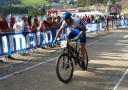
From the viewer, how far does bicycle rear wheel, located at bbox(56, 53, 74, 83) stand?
32.3 ft

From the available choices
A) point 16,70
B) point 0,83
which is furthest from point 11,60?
point 0,83

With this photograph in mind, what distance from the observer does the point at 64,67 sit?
998 cm

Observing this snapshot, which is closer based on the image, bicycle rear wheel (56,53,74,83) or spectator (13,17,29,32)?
bicycle rear wheel (56,53,74,83)

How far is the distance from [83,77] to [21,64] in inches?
152

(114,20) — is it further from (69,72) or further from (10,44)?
(69,72)

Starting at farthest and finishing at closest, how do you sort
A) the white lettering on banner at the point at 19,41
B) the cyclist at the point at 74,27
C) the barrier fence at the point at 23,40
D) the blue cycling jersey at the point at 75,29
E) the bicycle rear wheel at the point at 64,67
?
the white lettering on banner at the point at 19,41
the barrier fence at the point at 23,40
the blue cycling jersey at the point at 75,29
the cyclist at the point at 74,27
the bicycle rear wheel at the point at 64,67

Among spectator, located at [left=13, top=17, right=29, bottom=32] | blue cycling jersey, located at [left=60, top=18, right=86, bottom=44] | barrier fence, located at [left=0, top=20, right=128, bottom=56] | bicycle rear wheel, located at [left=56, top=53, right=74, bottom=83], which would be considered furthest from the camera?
spectator, located at [left=13, top=17, right=29, bottom=32]

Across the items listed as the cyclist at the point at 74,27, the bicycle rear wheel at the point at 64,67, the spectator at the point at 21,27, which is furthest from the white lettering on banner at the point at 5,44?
the bicycle rear wheel at the point at 64,67

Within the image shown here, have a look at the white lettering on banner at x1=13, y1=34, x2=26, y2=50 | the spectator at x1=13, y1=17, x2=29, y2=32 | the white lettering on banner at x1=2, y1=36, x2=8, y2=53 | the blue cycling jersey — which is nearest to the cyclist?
the blue cycling jersey

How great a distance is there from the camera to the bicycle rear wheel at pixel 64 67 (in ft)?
32.3

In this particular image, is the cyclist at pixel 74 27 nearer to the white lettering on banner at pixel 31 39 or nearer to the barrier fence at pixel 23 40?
the barrier fence at pixel 23 40

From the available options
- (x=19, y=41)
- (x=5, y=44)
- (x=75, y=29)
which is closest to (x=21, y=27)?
(x=19, y=41)

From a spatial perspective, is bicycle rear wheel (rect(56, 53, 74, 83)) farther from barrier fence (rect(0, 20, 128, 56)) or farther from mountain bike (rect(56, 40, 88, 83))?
barrier fence (rect(0, 20, 128, 56))

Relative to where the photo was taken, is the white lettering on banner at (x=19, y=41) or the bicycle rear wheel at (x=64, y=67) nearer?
the bicycle rear wheel at (x=64, y=67)
